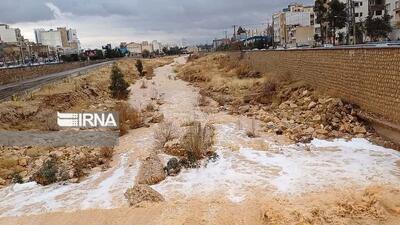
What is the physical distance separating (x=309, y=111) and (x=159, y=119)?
620 centimetres

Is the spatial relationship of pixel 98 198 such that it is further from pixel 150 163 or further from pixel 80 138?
pixel 80 138

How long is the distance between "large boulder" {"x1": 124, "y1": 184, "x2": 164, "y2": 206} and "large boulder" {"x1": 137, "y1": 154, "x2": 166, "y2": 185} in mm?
994

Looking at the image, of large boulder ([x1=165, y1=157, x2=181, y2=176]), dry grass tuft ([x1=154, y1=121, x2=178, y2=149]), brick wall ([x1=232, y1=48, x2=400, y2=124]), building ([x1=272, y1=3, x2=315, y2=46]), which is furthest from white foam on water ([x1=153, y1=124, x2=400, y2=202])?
building ([x1=272, y1=3, x2=315, y2=46])

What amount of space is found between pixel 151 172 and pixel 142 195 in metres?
1.69

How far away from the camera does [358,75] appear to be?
1441 cm

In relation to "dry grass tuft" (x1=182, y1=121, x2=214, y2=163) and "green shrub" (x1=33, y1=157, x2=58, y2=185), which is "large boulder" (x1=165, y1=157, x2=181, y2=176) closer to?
"dry grass tuft" (x1=182, y1=121, x2=214, y2=163)

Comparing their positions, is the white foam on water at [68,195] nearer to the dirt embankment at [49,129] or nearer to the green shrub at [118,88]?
the dirt embankment at [49,129]

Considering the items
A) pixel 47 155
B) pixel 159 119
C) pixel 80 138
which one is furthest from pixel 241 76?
pixel 47 155

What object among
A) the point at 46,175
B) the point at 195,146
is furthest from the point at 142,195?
the point at 195,146

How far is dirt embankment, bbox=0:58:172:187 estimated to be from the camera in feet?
35.2

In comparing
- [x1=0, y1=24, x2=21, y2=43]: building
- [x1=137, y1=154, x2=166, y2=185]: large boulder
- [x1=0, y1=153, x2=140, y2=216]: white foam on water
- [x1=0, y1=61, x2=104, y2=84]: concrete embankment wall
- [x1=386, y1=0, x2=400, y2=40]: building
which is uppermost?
[x1=0, y1=24, x2=21, y2=43]: building

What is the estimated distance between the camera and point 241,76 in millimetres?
33938

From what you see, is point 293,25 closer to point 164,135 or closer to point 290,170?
point 164,135

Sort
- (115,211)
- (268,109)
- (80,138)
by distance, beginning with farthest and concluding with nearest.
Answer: (268,109), (80,138), (115,211)
